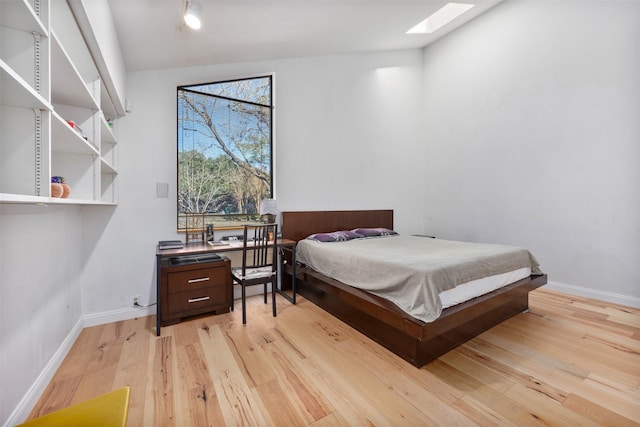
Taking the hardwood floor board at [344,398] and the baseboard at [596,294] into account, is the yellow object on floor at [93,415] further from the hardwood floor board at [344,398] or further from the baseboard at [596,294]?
the baseboard at [596,294]

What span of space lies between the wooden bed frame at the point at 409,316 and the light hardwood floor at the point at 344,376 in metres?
0.08

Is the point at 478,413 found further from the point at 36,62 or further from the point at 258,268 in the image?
the point at 36,62

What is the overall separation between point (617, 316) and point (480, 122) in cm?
281

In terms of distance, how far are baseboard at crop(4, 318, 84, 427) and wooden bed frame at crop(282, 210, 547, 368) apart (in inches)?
82.5

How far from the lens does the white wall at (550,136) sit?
9.86ft

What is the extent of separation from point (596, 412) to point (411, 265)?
123cm

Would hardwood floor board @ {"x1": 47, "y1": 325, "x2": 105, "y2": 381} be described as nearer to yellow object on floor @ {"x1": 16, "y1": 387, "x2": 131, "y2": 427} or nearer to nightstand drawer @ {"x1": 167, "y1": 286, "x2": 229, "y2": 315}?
nightstand drawer @ {"x1": 167, "y1": 286, "x2": 229, "y2": 315}

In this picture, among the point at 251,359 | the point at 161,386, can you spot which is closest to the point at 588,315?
the point at 251,359

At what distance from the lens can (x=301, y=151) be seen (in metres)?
4.00

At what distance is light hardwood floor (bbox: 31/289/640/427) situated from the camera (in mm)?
1549

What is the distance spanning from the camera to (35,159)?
1.09 meters

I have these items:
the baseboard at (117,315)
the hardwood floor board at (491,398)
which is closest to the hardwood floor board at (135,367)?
the baseboard at (117,315)

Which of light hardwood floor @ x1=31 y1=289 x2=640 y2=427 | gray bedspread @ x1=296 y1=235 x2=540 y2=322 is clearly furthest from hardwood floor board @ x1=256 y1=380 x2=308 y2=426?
gray bedspread @ x1=296 y1=235 x2=540 y2=322

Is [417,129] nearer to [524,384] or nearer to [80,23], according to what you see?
[524,384]
